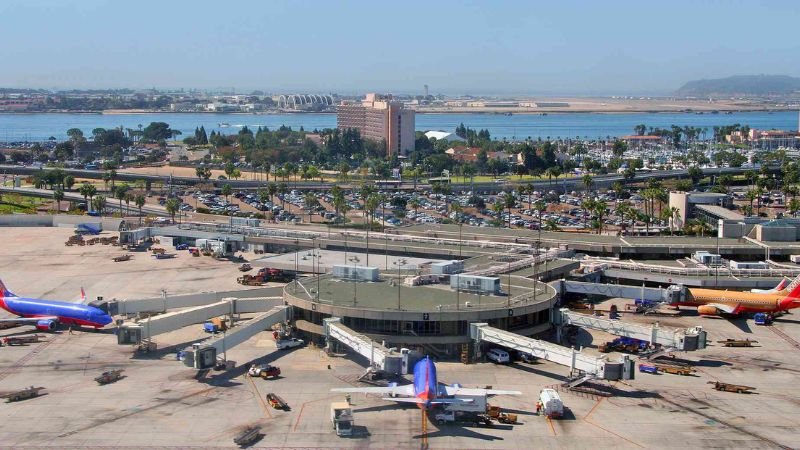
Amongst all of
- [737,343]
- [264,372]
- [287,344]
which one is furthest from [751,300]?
[264,372]

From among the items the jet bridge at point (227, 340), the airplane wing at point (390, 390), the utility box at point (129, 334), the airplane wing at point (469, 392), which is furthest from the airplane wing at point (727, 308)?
the utility box at point (129, 334)

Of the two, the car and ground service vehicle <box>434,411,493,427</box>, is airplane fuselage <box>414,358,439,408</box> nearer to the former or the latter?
ground service vehicle <box>434,411,493,427</box>

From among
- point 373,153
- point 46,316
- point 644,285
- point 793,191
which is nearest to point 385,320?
point 46,316

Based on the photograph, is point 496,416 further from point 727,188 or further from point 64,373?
point 727,188

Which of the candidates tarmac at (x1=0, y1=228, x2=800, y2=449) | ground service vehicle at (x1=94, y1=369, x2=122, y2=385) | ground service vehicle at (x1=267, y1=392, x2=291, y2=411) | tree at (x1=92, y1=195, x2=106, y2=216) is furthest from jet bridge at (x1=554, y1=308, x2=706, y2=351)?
tree at (x1=92, y1=195, x2=106, y2=216)

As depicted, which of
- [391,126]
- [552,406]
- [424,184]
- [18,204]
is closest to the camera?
[552,406]

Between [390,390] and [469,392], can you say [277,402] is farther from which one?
[469,392]

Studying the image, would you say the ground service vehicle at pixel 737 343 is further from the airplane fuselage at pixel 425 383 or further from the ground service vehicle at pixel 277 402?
the ground service vehicle at pixel 277 402
